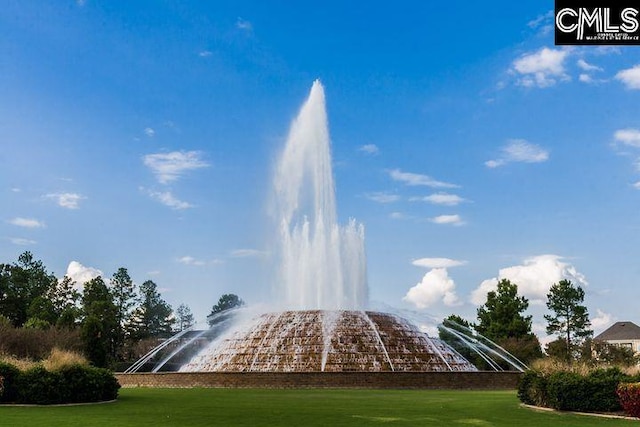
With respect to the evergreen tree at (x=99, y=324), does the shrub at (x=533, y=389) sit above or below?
below

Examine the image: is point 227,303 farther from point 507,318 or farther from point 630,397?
point 630,397

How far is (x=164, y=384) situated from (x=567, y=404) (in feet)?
70.2

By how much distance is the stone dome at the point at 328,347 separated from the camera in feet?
117

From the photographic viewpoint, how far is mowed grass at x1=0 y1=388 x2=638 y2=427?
1661 centimetres

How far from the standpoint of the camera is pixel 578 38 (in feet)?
66.1

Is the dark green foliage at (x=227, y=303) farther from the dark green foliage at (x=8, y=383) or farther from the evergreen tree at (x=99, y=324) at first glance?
the dark green foliage at (x=8, y=383)

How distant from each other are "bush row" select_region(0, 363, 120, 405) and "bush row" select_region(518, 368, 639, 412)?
15.1 metres

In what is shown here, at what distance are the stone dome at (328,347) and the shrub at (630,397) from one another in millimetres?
17019

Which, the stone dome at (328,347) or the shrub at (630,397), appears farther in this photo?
the stone dome at (328,347)

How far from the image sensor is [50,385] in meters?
22.3

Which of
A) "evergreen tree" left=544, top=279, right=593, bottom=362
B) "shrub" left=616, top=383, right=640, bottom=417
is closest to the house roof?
"evergreen tree" left=544, top=279, right=593, bottom=362

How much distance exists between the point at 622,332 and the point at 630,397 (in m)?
105

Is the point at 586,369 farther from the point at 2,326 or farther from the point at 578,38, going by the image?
the point at 2,326

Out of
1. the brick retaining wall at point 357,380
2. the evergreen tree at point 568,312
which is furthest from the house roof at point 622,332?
the brick retaining wall at point 357,380
